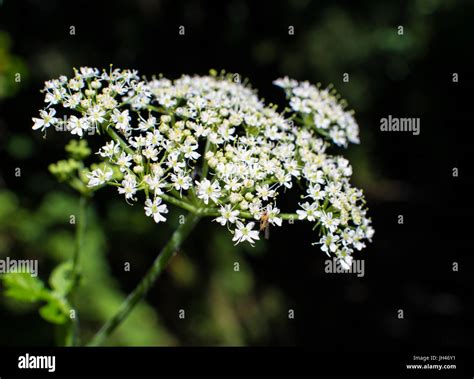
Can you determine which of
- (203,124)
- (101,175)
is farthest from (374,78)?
(101,175)

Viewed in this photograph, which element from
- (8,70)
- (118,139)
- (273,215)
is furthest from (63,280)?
(8,70)

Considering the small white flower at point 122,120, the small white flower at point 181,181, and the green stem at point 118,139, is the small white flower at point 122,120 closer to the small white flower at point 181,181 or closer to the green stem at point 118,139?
the green stem at point 118,139

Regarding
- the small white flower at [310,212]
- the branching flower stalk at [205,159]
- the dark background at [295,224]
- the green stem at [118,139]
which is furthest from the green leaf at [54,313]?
the dark background at [295,224]

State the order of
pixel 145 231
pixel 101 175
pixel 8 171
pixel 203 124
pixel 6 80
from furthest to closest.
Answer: pixel 145 231 → pixel 8 171 → pixel 6 80 → pixel 203 124 → pixel 101 175

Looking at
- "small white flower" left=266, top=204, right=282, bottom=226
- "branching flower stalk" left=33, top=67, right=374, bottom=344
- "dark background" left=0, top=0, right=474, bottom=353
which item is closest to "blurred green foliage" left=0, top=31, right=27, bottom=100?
"dark background" left=0, top=0, right=474, bottom=353

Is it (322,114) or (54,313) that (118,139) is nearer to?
(54,313)

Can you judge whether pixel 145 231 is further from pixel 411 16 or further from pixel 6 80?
pixel 411 16
